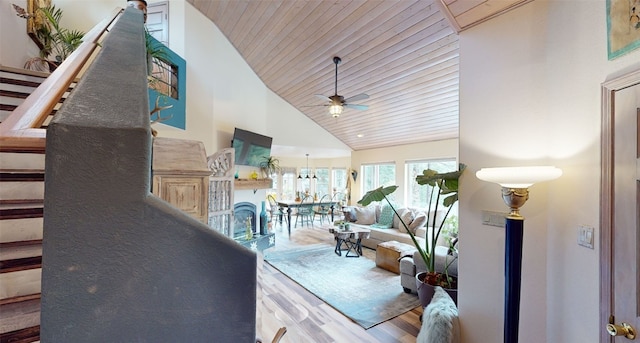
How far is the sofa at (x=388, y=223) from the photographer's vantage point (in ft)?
17.1

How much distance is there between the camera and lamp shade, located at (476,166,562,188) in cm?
138

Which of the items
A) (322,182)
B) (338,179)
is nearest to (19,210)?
(338,179)

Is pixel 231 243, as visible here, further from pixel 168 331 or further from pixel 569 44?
pixel 569 44

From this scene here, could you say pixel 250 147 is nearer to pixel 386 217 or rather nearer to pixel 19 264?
pixel 386 217

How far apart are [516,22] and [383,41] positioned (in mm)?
2093

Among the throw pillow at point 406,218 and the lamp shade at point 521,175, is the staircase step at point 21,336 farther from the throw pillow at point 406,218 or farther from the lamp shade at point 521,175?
the throw pillow at point 406,218

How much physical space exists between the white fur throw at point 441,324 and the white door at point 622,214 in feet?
2.94

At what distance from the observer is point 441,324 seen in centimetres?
193

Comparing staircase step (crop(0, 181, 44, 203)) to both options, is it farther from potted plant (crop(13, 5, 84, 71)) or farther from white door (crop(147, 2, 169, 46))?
white door (crop(147, 2, 169, 46))

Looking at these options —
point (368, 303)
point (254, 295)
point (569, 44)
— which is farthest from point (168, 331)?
point (368, 303)

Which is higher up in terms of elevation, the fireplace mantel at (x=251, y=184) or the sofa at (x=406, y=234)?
the fireplace mantel at (x=251, y=184)

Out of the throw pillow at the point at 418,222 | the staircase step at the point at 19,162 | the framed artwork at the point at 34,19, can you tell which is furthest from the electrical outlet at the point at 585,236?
the framed artwork at the point at 34,19

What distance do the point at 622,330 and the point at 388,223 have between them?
502 centimetres

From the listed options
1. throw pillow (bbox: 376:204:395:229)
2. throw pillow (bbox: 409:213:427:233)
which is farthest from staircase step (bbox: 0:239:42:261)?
throw pillow (bbox: 376:204:395:229)
